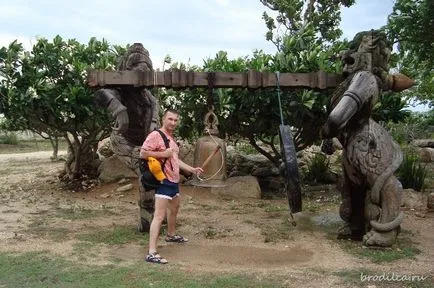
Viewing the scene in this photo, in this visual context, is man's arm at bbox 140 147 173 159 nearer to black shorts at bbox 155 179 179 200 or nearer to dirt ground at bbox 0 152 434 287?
black shorts at bbox 155 179 179 200

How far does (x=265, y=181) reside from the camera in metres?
10.6

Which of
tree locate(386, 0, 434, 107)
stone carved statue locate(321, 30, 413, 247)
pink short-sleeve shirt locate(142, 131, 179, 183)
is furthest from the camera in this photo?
tree locate(386, 0, 434, 107)

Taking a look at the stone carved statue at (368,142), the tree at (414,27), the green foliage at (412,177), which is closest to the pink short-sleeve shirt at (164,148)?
the stone carved statue at (368,142)

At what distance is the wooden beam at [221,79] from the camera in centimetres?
614

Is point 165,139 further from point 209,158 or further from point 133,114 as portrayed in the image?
point 133,114

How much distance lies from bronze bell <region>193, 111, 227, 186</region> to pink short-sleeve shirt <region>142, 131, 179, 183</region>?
0.36 meters

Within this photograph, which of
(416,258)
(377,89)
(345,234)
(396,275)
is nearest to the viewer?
(396,275)

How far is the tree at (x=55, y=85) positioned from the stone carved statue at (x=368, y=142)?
5142mm

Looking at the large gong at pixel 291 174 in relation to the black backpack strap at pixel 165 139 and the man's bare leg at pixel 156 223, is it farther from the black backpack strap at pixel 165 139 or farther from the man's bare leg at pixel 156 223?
the man's bare leg at pixel 156 223

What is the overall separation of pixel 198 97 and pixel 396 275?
19.9ft

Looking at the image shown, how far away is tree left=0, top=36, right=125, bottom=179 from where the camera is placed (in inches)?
363

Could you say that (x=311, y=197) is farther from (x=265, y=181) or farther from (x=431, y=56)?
(x=431, y=56)

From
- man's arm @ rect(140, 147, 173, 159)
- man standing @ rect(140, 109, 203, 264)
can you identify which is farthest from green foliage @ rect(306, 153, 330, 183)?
man's arm @ rect(140, 147, 173, 159)

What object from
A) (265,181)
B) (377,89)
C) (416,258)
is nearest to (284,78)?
(377,89)
